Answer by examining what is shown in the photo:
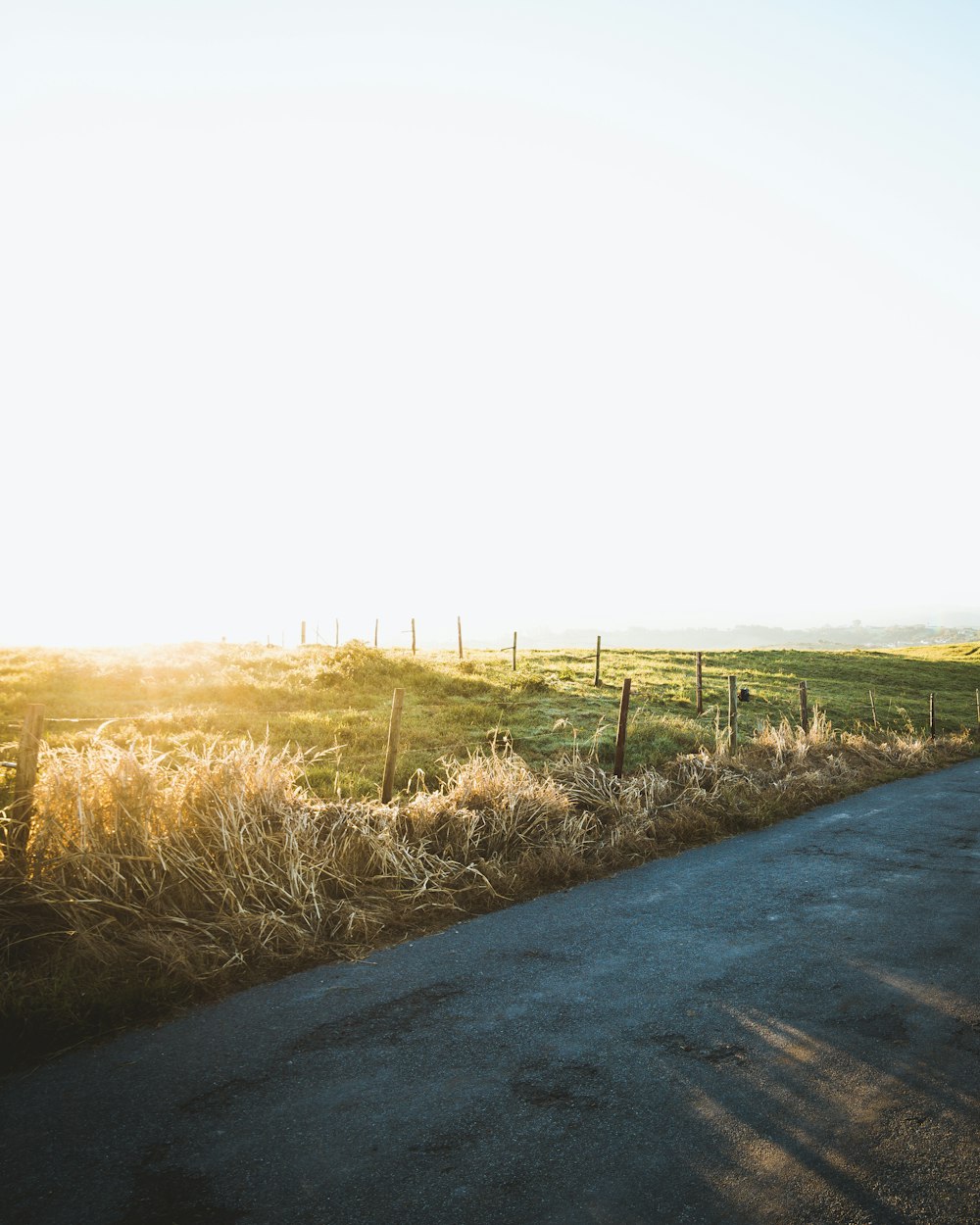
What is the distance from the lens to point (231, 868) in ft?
24.5

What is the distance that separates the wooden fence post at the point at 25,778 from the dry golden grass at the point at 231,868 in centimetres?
9

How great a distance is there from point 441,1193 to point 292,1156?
0.89 metres

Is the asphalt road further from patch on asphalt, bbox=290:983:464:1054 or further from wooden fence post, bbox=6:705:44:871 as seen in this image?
wooden fence post, bbox=6:705:44:871

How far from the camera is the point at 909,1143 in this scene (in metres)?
4.11

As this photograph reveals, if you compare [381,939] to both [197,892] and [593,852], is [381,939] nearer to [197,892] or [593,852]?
[197,892]

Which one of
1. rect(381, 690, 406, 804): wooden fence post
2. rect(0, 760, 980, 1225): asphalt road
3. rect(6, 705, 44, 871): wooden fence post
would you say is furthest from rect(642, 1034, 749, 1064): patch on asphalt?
rect(6, 705, 44, 871): wooden fence post

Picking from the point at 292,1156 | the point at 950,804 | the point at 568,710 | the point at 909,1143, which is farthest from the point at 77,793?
the point at 568,710

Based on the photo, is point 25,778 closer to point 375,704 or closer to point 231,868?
point 231,868

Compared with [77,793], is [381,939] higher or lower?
lower

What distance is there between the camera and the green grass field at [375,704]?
51.8ft

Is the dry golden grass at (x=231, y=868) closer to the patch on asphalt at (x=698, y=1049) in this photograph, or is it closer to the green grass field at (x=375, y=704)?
the green grass field at (x=375, y=704)

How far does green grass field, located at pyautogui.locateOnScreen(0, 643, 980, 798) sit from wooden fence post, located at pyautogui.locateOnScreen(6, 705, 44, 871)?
2659 millimetres

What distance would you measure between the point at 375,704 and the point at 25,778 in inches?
606

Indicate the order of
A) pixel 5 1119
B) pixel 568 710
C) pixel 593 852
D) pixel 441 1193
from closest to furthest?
1. pixel 441 1193
2. pixel 5 1119
3. pixel 593 852
4. pixel 568 710
